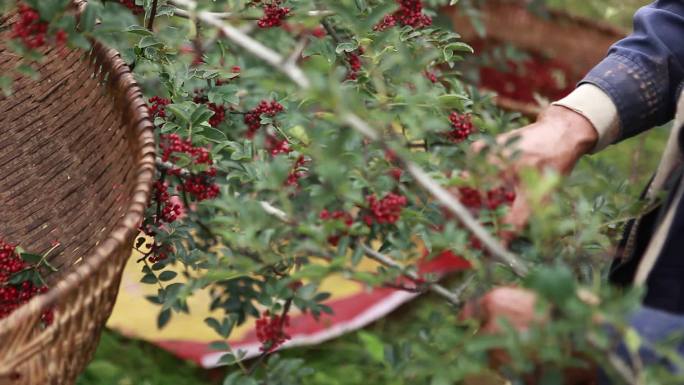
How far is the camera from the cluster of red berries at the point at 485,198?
106 centimetres

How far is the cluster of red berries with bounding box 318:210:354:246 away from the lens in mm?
1152

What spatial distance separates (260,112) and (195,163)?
0.25 m

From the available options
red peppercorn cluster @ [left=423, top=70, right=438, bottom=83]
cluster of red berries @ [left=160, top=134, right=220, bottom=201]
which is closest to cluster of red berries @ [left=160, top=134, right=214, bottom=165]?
cluster of red berries @ [left=160, top=134, right=220, bottom=201]

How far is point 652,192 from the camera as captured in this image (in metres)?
1.22

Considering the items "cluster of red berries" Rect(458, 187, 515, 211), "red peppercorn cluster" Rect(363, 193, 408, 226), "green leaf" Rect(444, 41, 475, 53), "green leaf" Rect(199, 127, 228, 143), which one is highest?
"cluster of red berries" Rect(458, 187, 515, 211)

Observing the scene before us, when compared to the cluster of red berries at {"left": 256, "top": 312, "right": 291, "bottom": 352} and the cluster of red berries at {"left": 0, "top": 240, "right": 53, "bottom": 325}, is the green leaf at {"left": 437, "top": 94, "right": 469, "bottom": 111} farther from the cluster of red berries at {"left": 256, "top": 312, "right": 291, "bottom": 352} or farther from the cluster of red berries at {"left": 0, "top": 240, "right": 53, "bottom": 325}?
the cluster of red berries at {"left": 0, "top": 240, "right": 53, "bottom": 325}

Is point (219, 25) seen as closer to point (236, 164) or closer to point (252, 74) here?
point (252, 74)

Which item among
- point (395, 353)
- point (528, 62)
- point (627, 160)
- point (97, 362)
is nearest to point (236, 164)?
point (395, 353)

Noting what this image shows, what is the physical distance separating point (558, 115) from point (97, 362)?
142 centimetres

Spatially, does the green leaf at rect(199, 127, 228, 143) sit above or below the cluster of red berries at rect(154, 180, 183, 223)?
above

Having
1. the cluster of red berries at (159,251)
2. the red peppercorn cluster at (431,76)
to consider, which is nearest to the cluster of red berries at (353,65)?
the red peppercorn cluster at (431,76)

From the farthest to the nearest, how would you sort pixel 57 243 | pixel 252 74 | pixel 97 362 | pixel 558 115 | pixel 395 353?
pixel 97 362 < pixel 57 243 < pixel 558 115 < pixel 395 353 < pixel 252 74

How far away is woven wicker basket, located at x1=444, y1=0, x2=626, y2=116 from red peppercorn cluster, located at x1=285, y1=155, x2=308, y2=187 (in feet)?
8.77

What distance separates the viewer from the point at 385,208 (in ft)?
3.86
